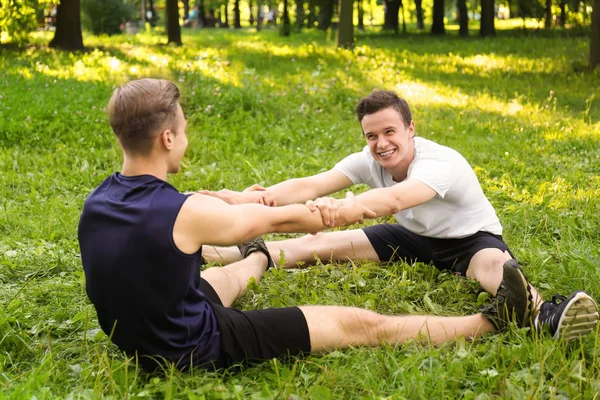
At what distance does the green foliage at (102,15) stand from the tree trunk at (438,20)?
1350cm

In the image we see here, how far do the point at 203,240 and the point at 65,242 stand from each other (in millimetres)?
3029

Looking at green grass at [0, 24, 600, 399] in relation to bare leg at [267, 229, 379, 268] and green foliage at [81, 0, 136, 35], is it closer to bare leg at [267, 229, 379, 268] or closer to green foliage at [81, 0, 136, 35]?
bare leg at [267, 229, 379, 268]

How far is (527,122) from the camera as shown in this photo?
1011 cm

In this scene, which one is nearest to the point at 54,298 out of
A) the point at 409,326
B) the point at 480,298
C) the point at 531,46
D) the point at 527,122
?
the point at 409,326

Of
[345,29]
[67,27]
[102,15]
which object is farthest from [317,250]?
[102,15]

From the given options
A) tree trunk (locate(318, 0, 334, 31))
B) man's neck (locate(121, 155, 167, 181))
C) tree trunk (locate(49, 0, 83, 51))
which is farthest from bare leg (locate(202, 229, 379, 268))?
tree trunk (locate(318, 0, 334, 31))

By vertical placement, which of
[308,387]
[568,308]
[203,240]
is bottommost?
[308,387]

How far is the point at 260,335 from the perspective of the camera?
3.59 meters

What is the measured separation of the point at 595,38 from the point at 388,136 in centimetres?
1176

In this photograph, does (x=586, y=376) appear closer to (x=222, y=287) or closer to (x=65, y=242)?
(x=222, y=287)

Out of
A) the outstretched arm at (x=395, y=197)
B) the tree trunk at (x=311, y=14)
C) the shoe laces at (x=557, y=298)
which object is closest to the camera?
the shoe laces at (x=557, y=298)

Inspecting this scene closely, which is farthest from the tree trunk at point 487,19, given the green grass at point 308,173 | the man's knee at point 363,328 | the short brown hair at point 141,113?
the short brown hair at point 141,113

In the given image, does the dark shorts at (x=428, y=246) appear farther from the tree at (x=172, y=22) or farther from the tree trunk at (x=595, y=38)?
the tree at (x=172, y=22)

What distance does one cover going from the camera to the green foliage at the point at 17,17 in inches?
629
